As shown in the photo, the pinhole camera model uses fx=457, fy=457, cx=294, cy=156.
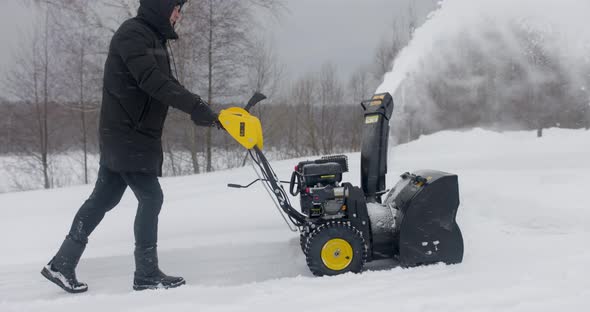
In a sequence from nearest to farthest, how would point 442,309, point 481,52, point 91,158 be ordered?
point 442,309, point 481,52, point 91,158

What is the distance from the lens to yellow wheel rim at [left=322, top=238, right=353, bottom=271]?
10.1 ft

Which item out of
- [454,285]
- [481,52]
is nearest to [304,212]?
[454,285]

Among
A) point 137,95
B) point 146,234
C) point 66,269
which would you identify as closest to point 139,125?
point 137,95

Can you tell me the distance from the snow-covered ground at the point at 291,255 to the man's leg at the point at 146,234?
12cm

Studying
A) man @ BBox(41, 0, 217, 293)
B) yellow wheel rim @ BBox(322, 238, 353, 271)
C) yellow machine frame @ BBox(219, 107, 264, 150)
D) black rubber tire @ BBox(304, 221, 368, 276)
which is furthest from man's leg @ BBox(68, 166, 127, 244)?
yellow wheel rim @ BBox(322, 238, 353, 271)

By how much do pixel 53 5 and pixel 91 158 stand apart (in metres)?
9.28

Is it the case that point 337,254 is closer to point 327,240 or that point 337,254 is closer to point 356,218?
point 327,240

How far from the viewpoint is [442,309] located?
2.36m

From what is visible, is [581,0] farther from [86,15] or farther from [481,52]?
[86,15]

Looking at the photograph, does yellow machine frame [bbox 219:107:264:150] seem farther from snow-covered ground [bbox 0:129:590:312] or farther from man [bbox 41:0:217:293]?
snow-covered ground [bbox 0:129:590:312]

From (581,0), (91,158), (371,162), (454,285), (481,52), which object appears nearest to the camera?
(454,285)

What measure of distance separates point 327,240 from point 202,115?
1.16 meters

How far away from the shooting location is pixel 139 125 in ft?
9.48

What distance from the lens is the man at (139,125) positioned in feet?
9.13
